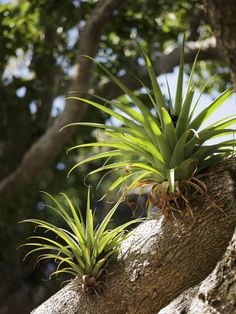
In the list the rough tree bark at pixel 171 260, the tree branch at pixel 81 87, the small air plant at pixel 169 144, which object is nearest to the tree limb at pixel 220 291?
the rough tree bark at pixel 171 260

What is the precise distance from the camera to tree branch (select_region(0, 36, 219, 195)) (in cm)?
667

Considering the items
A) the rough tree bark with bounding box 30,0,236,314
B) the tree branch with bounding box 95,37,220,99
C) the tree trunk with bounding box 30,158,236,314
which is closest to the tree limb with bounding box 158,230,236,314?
the rough tree bark with bounding box 30,0,236,314

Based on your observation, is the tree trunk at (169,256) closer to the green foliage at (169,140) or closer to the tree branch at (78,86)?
the green foliage at (169,140)

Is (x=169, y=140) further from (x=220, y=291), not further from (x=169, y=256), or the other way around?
(x=220, y=291)

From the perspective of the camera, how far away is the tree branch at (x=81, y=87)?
263 inches

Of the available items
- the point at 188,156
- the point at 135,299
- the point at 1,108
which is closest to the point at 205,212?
the point at 188,156

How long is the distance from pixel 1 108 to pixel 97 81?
1.54 metres

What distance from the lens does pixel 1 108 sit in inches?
342

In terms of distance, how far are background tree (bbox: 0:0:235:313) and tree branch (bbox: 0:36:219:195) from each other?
0.01m

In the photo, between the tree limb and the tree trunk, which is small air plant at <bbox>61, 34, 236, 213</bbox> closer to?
the tree trunk

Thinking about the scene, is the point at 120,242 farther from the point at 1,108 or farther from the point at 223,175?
the point at 1,108

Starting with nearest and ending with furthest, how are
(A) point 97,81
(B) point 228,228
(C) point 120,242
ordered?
1. (B) point 228,228
2. (C) point 120,242
3. (A) point 97,81

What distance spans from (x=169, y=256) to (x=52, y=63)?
238 inches

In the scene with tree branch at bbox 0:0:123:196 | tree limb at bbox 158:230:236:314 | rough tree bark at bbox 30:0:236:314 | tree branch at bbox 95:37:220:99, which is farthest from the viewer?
tree branch at bbox 95:37:220:99
